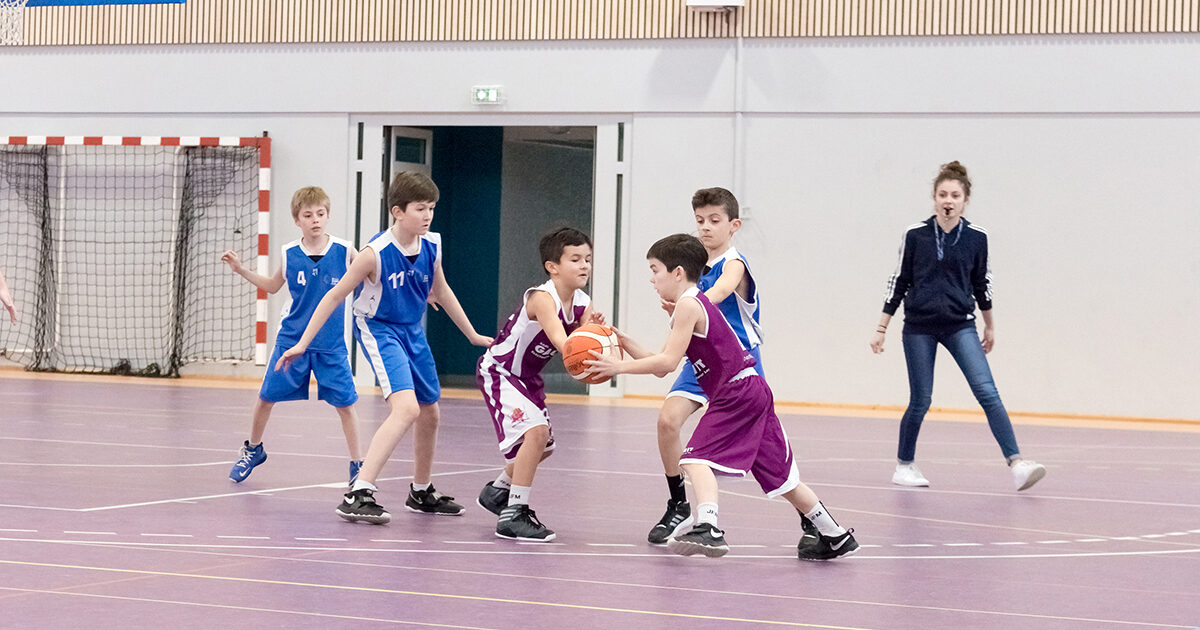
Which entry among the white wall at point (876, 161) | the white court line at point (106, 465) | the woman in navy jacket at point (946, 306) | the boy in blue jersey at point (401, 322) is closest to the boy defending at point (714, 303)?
the boy in blue jersey at point (401, 322)

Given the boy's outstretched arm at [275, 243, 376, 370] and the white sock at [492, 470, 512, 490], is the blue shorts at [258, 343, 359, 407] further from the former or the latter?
the white sock at [492, 470, 512, 490]

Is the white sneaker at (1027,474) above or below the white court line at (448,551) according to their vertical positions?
above

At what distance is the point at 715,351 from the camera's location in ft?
17.6

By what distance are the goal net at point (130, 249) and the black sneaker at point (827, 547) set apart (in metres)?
10.8

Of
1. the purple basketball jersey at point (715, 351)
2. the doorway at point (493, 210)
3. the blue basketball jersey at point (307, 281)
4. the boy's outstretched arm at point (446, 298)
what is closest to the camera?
the purple basketball jersey at point (715, 351)

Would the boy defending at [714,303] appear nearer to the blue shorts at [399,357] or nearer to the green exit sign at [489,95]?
→ the blue shorts at [399,357]

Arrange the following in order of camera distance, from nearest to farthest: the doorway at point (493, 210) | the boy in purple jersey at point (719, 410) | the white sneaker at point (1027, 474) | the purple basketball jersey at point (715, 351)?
the boy in purple jersey at point (719, 410) < the purple basketball jersey at point (715, 351) < the white sneaker at point (1027, 474) < the doorway at point (493, 210)

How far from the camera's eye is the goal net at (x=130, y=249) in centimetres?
1552

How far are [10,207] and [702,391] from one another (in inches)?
492

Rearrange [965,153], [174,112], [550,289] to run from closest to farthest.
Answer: [550,289] < [965,153] < [174,112]

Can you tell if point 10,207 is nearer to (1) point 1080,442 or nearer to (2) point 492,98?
(2) point 492,98

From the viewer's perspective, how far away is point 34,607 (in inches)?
156

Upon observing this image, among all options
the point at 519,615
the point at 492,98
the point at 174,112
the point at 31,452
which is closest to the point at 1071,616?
the point at 519,615

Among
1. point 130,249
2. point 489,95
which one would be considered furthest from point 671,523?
A: point 130,249
